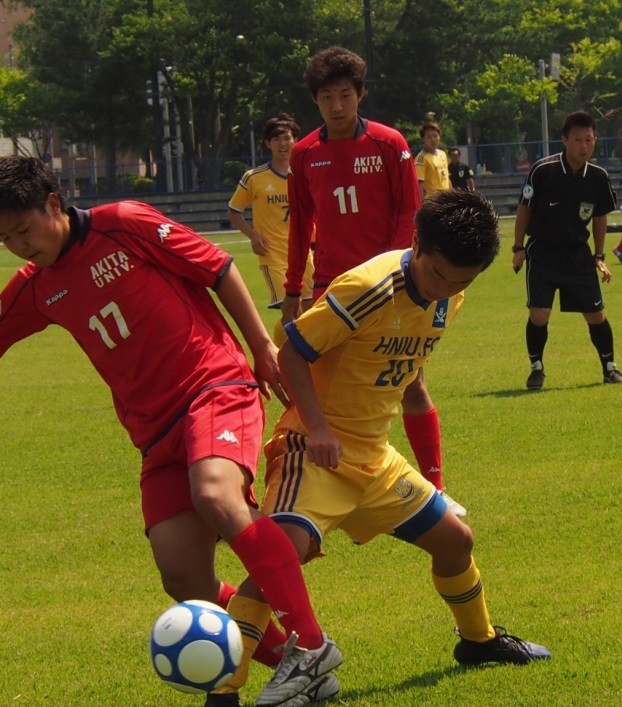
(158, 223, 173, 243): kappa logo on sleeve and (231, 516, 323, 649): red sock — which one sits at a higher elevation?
(158, 223, 173, 243): kappa logo on sleeve

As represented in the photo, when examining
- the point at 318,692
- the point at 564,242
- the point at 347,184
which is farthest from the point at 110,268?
the point at 564,242

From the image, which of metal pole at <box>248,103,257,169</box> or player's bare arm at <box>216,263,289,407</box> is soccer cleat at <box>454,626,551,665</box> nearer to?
player's bare arm at <box>216,263,289,407</box>

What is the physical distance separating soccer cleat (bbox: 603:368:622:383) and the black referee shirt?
43.6 inches

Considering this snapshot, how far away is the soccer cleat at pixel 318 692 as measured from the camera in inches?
152

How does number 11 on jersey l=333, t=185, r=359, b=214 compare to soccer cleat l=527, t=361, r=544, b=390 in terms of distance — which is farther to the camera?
soccer cleat l=527, t=361, r=544, b=390

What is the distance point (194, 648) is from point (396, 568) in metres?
2.30

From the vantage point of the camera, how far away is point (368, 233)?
732cm

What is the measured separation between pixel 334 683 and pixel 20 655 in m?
1.42

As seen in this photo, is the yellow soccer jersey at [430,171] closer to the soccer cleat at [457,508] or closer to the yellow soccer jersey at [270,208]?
the yellow soccer jersey at [270,208]

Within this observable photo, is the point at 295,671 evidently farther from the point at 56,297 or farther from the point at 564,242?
the point at 564,242

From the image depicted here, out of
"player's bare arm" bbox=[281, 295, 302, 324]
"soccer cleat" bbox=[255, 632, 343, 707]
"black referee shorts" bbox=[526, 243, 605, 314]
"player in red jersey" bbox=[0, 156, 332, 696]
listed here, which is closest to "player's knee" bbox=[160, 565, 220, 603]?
"player in red jersey" bbox=[0, 156, 332, 696]

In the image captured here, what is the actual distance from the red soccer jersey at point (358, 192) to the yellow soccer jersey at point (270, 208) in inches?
190

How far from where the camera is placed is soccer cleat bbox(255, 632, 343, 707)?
12.5ft

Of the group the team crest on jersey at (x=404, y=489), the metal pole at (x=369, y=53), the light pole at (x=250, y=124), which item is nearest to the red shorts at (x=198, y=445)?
the team crest on jersey at (x=404, y=489)
